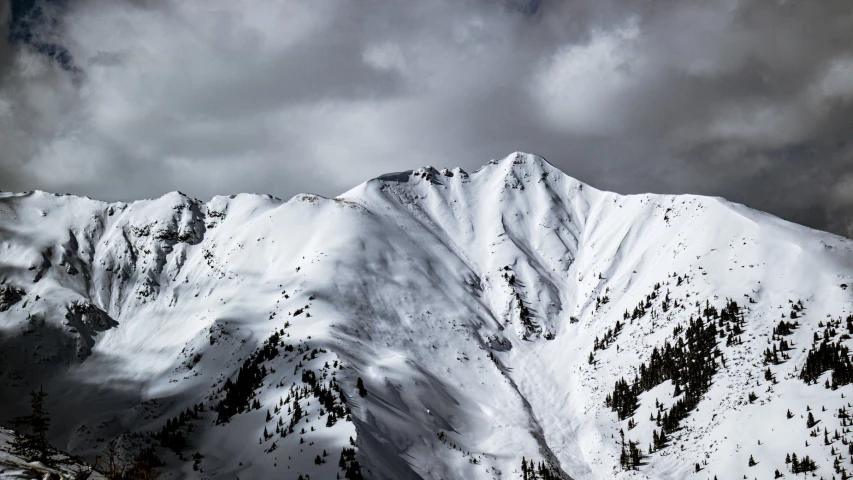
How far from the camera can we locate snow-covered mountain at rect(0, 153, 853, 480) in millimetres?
69625

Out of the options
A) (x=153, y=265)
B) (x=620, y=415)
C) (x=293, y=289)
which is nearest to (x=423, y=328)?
(x=293, y=289)

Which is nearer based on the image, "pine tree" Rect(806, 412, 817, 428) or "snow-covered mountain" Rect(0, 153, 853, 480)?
"pine tree" Rect(806, 412, 817, 428)

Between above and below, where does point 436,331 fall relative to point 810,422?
above

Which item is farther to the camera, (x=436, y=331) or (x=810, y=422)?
(x=436, y=331)

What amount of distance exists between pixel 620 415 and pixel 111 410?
303 ft

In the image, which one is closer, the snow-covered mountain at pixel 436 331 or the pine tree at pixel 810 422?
the pine tree at pixel 810 422

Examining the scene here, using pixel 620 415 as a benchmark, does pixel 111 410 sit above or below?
below

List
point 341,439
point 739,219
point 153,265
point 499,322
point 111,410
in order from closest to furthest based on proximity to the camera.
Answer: point 341,439 < point 111,410 < point 739,219 < point 499,322 < point 153,265

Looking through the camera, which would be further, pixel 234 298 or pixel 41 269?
pixel 41 269

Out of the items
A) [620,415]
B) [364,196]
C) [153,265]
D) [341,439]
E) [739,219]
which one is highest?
[364,196]

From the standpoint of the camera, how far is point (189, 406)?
89938mm

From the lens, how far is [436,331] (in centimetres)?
11238

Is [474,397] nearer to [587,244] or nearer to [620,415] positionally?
[620,415]

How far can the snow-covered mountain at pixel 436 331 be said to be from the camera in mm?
69625
